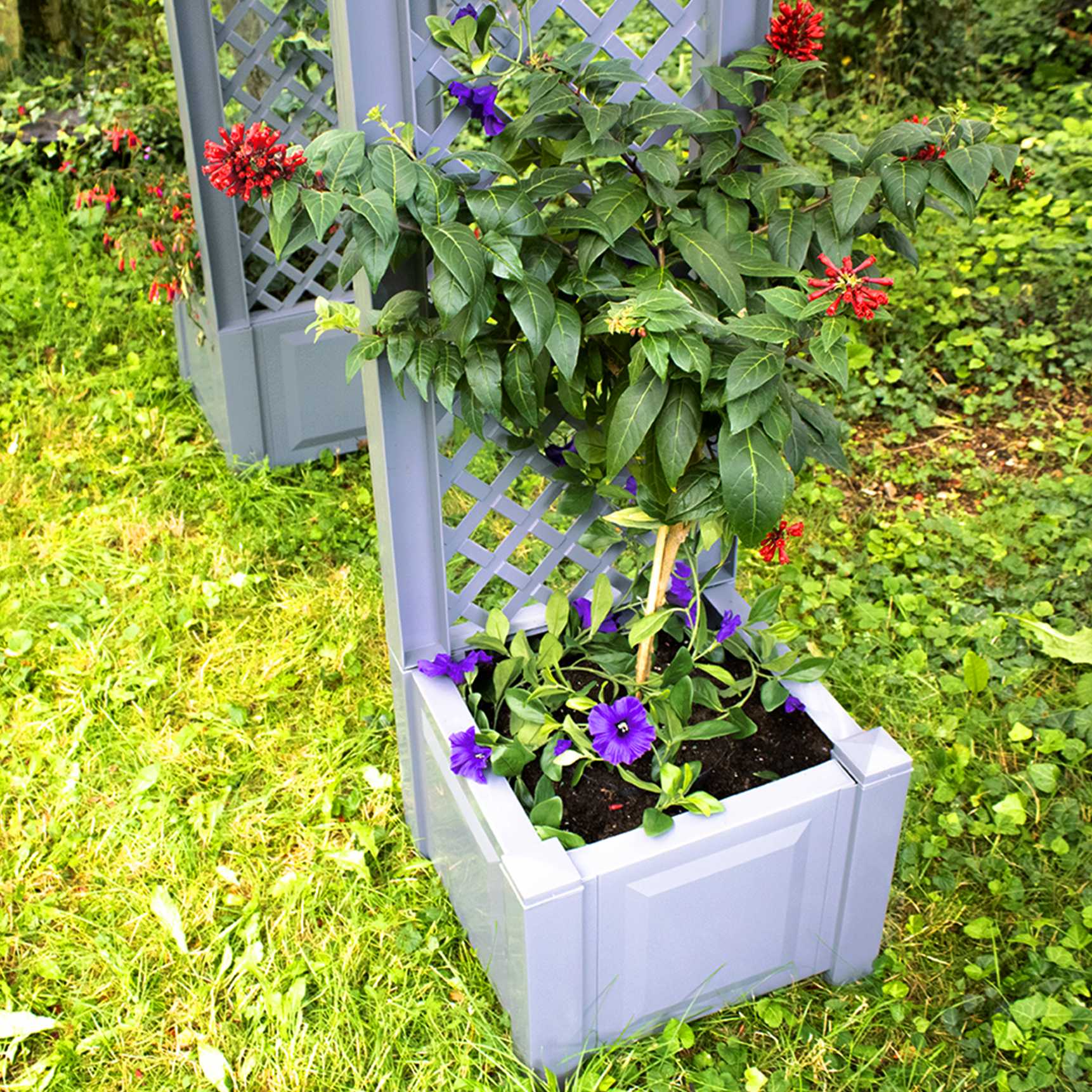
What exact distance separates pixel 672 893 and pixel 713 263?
100cm

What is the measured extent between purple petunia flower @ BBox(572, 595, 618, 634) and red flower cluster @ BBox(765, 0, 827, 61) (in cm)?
105

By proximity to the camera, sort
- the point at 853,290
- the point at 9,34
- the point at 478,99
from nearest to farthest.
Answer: the point at 853,290
the point at 478,99
the point at 9,34

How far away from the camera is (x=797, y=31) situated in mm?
1792

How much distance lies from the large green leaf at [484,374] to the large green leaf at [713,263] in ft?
1.06

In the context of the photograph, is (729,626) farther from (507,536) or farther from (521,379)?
(521,379)

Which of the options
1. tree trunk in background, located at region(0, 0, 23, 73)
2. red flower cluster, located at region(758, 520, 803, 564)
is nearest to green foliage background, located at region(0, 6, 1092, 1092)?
red flower cluster, located at region(758, 520, 803, 564)

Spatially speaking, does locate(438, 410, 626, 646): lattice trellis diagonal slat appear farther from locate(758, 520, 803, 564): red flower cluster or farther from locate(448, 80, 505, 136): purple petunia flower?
locate(448, 80, 505, 136): purple petunia flower

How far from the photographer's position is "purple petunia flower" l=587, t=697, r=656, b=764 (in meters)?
2.04

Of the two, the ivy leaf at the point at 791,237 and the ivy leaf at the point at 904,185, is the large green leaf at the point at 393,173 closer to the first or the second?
the ivy leaf at the point at 791,237

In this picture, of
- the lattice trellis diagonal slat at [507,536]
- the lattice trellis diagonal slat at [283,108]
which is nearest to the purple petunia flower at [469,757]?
the lattice trellis diagonal slat at [507,536]

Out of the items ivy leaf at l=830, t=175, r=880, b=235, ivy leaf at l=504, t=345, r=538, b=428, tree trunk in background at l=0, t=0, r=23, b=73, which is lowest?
tree trunk in background at l=0, t=0, r=23, b=73

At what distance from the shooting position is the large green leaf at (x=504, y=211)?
67.9 inches

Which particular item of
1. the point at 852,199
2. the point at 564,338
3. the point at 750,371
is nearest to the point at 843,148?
the point at 852,199

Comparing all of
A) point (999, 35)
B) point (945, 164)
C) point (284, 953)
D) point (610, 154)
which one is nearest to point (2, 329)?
point (284, 953)
